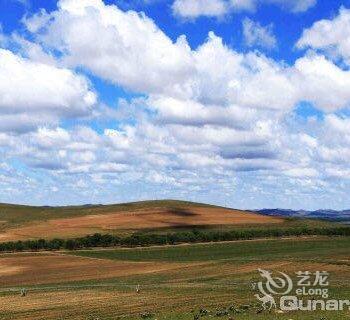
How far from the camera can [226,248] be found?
325 feet

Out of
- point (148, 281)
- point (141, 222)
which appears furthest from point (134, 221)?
point (148, 281)

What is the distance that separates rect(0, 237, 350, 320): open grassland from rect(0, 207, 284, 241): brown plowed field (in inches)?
1053

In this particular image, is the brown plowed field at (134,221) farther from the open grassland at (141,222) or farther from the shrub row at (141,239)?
the shrub row at (141,239)

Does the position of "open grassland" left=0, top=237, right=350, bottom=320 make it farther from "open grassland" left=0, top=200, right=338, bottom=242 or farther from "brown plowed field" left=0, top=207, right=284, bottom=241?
"brown plowed field" left=0, top=207, right=284, bottom=241

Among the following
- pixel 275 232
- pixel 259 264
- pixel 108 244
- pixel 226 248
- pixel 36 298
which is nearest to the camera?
pixel 36 298

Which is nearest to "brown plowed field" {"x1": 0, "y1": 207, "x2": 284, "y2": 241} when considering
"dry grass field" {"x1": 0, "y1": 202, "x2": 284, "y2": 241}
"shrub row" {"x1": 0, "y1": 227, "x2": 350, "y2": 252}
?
"dry grass field" {"x1": 0, "y1": 202, "x2": 284, "y2": 241}

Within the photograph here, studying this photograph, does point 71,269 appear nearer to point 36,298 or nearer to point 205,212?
point 36,298

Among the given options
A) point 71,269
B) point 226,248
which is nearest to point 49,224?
point 226,248

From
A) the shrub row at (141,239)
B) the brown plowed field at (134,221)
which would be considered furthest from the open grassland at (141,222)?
the shrub row at (141,239)

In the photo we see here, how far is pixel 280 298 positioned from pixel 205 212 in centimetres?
12727

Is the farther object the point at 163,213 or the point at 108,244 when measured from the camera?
the point at 163,213

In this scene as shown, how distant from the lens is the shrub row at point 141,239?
10738 centimetres

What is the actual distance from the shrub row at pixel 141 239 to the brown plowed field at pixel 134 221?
8774 mm

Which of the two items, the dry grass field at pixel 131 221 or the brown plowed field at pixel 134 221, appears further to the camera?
the dry grass field at pixel 131 221
